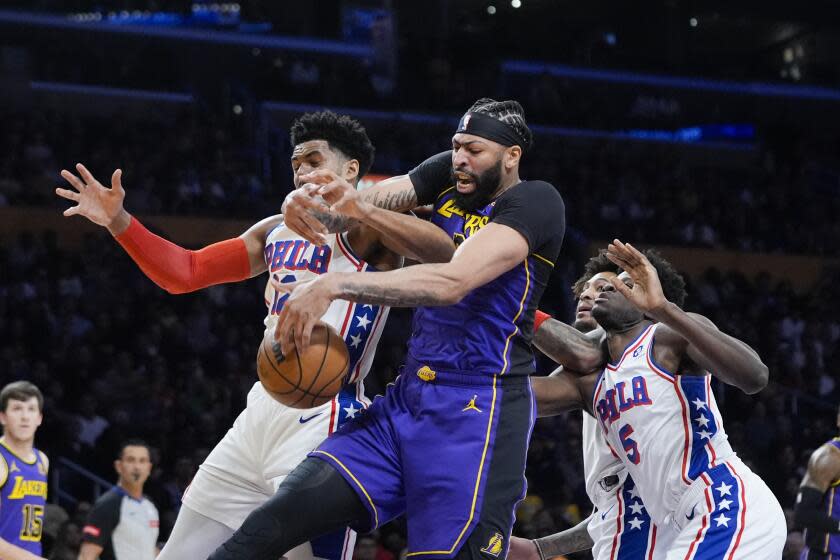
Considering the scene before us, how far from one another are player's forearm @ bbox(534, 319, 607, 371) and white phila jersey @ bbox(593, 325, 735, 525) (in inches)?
9.2

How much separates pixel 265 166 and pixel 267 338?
528 inches

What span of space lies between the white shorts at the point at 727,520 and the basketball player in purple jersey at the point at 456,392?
3.65 feet

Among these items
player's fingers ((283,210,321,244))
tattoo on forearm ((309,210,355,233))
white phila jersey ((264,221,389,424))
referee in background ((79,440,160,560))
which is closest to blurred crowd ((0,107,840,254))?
referee in background ((79,440,160,560))

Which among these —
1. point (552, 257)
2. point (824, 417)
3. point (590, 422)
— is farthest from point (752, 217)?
point (552, 257)

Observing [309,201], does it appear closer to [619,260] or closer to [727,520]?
[619,260]

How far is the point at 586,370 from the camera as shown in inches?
205

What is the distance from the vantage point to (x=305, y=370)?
381cm

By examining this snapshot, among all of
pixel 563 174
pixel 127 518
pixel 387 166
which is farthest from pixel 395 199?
pixel 563 174

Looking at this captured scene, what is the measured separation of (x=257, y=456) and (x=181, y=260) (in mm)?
908

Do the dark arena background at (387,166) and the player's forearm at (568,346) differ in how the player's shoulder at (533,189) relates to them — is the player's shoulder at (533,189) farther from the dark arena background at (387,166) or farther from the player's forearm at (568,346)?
the dark arena background at (387,166)

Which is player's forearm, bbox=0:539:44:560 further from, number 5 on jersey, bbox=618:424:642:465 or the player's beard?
the player's beard

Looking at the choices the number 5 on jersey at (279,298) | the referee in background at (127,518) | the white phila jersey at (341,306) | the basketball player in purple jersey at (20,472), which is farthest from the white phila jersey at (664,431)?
the referee in background at (127,518)

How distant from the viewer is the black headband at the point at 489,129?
13.5 feet

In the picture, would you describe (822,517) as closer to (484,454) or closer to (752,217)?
(484,454)
